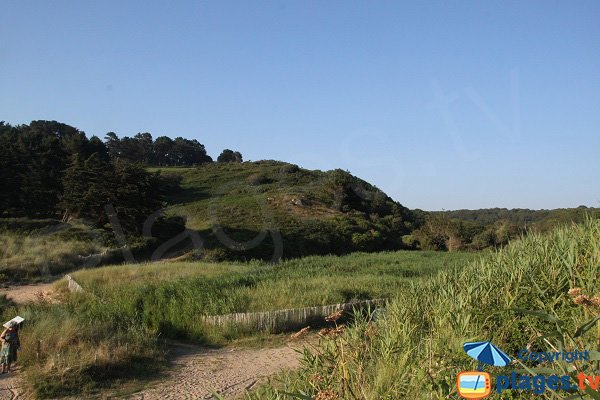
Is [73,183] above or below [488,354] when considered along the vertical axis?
above

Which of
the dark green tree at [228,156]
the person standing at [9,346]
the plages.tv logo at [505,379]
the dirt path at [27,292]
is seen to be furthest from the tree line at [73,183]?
the dark green tree at [228,156]

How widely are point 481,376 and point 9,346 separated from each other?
7.18 meters

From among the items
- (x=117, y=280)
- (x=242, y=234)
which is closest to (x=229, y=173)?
(x=242, y=234)

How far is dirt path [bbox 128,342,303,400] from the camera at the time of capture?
641 cm

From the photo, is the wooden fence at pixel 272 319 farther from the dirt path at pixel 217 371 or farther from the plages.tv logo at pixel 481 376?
the plages.tv logo at pixel 481 376

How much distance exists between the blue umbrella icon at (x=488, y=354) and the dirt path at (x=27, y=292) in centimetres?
1336

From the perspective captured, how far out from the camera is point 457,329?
4.60m

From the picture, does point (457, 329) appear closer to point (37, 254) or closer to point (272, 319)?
point (272, 319)

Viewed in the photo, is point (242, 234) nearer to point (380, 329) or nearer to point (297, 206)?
point (297, 206)

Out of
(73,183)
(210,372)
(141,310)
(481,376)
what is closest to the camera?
(481,376)

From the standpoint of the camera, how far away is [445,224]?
118ft

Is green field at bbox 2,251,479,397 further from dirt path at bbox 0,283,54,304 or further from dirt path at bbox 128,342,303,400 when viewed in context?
dirt path at bbox 0,283,54,304

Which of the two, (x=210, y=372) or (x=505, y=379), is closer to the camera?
(x=505, y=379)

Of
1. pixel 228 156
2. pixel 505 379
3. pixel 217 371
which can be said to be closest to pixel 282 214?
pixel 217 371
